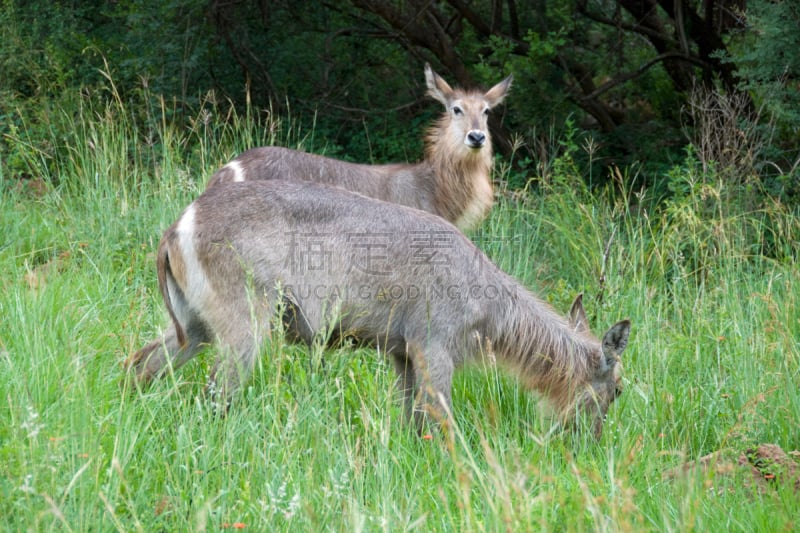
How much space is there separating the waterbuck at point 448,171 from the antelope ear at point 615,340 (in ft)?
8.70

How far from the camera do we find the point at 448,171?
6.96 meters

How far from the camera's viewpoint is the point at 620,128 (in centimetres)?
905

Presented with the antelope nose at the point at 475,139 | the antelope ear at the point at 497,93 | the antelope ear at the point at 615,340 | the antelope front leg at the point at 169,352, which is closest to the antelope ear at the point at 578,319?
the antelope ear at the point at 615,340

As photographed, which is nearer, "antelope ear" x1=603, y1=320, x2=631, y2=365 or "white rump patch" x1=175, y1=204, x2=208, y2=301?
"white rump patch" x1=175, y1=204, x2=208, y2=301

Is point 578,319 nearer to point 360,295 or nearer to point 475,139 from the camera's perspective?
point 360,295

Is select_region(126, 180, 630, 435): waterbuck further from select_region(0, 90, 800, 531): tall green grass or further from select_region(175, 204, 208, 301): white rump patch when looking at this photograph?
select_region(0, 90, 800, 531): tall green grass

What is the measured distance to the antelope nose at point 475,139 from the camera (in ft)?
22.0

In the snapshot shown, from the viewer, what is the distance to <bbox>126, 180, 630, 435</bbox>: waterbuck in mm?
3975

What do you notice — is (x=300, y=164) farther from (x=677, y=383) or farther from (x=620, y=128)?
(x=620, y=128)

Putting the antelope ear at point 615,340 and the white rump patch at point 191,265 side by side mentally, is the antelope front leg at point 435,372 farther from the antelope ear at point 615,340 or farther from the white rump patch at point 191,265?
the white rump patch at point 191,265

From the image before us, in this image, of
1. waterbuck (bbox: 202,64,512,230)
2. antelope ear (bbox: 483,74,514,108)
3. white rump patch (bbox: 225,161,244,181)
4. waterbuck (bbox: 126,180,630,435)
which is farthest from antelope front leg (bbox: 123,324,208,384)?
antelope ear (bbox: 483,74,514,108)

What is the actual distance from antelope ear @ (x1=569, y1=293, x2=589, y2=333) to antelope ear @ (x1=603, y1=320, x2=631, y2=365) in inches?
13.3

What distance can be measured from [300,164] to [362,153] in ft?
10.8

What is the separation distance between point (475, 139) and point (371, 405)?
325 centimetres
